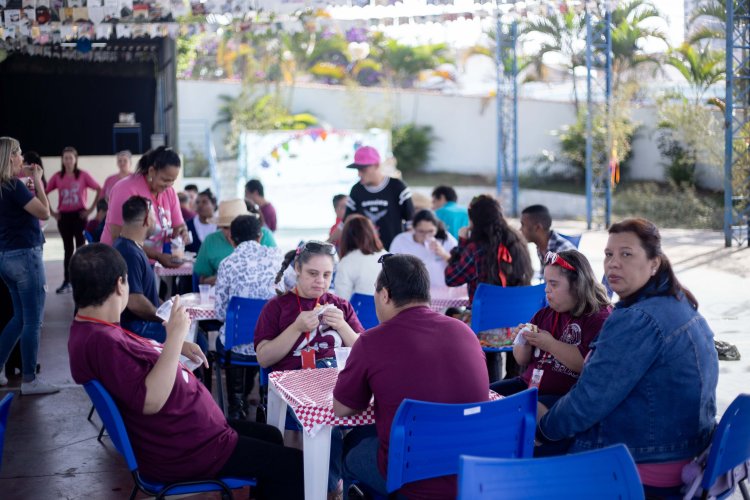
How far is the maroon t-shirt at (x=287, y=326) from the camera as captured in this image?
403cm

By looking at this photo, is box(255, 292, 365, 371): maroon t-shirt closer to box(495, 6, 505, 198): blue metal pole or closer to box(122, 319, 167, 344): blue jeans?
box(122, 319, 167, 344): blue jeans

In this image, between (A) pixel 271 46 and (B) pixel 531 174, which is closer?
(B) pixel 531 174

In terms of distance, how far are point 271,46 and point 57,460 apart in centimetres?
2324

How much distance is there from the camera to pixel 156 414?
9.99 ft

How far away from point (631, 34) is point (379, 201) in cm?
1883

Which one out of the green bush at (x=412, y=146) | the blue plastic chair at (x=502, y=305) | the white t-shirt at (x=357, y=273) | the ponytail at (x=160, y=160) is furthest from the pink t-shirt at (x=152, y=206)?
the green bush at (x=412, y=146)

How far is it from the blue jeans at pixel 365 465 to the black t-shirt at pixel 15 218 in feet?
10.7

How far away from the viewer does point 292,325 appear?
152 inches

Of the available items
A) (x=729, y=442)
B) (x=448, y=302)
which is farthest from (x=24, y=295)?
(x=729, y=442)

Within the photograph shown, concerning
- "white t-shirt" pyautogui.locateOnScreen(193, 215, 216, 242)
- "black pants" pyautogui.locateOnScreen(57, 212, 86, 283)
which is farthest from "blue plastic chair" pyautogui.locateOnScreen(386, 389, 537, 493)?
"black pants" pyautogui.locateOnScreen(57, 212, 86, 283)

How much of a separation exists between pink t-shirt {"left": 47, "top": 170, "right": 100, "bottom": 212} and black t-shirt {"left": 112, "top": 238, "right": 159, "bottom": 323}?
18.8 feet

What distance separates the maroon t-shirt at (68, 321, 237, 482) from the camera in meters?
2.95

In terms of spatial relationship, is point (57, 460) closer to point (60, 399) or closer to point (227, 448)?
point (60, 399)

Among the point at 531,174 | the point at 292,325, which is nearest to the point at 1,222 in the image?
the point at 292,325
